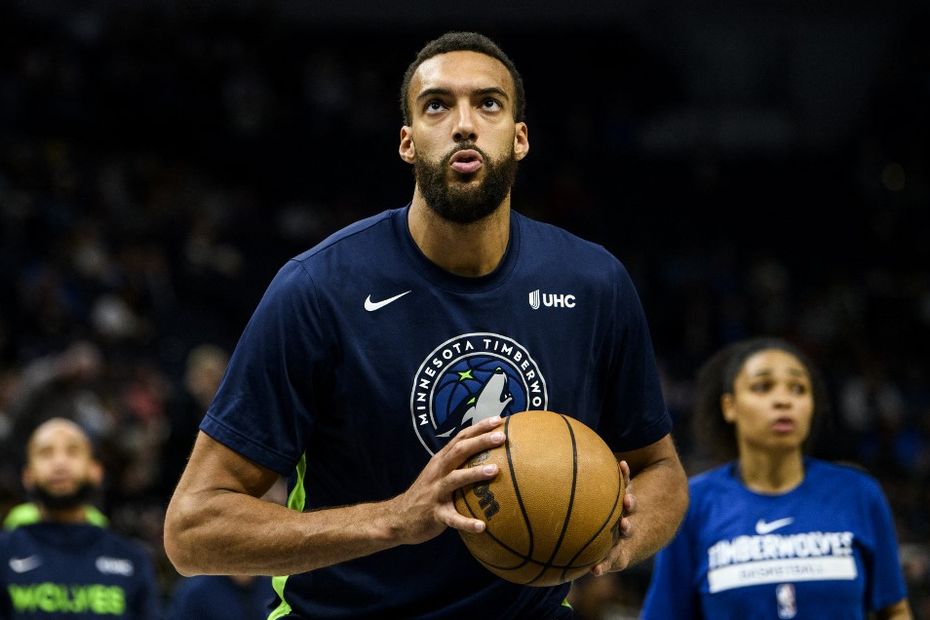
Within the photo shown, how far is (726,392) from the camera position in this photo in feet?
17.9

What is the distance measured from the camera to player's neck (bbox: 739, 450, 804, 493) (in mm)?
5164

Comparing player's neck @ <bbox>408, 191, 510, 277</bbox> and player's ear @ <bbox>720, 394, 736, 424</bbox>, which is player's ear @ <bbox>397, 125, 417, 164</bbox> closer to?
player's neck @ <bbox>408, 191, 510, 277</bbox>

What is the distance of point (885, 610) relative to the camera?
4.91 m

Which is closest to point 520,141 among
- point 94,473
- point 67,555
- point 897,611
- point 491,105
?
point 491,105

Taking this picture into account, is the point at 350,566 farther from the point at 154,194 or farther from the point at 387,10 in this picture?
the point at 387,10

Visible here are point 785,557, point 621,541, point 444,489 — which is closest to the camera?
point 444,489

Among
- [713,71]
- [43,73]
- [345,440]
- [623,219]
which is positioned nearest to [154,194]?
[43,73]

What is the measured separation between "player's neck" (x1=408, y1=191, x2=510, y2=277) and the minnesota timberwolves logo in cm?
21

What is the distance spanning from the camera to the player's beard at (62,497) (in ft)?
21.4

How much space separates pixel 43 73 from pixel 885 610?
1209 cm

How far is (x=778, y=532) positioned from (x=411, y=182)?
11.1 metres

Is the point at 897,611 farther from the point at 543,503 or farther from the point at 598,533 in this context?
the point at 543,503

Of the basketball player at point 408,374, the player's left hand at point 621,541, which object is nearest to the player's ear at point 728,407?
the basketball player at point 408,374

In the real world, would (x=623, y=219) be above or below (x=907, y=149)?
below
